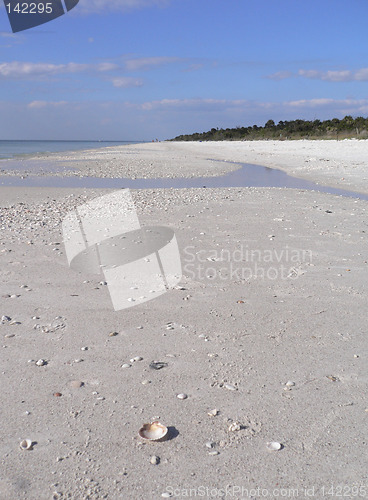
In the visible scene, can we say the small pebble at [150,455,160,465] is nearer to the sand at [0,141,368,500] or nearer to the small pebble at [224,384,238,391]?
the sand at [0,141,368,500]

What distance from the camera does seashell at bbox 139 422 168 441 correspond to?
8.29 feet

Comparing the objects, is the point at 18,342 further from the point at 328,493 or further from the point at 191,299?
the point at 328,493

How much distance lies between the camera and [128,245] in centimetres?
660

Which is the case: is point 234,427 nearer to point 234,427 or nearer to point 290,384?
point 234,427

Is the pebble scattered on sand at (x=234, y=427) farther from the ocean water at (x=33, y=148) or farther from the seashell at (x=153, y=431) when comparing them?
the ocean water at (x=33, y=148)

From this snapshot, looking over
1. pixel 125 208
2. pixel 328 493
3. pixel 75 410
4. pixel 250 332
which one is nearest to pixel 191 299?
pixel 250 332

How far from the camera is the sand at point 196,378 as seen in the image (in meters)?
2.29

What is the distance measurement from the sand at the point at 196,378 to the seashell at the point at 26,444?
0.02 m

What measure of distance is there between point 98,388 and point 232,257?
332 cm

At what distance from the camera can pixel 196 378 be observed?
3.17 meters
